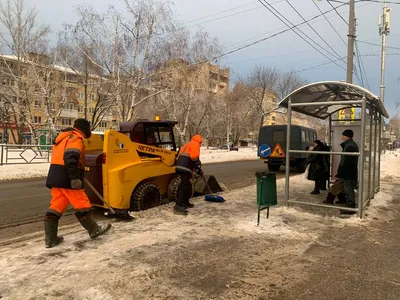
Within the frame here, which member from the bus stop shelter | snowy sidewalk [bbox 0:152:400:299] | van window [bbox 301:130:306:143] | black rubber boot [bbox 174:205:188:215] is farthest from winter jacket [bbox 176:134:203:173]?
van window [bbox 301:130:306:143]

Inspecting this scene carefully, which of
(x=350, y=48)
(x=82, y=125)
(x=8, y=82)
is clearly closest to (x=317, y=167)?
(x=350, y=48)

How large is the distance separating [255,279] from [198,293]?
2.49 feet

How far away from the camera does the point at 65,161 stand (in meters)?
4.66

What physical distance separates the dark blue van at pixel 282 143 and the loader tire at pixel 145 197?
1113 cm

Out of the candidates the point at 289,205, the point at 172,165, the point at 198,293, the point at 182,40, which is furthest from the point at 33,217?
the point at 182,40

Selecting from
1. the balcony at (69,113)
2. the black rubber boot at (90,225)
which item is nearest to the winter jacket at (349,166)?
the black rubber boot at (90,225)

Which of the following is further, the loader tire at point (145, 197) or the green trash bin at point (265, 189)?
the loader tire at point (145, 197)

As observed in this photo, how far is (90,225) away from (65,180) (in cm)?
87

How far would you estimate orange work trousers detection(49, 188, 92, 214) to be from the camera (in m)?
4.76

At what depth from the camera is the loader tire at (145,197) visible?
7000 mm

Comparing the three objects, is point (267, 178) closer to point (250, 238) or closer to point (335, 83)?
point (250, 238)

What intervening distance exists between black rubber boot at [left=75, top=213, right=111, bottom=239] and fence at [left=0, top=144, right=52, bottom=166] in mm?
13812

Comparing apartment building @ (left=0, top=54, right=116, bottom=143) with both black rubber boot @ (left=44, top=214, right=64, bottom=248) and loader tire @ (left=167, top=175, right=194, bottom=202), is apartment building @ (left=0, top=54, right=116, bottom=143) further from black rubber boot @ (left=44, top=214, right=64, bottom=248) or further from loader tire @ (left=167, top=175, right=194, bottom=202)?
black rubber boot @ (left=44, top=214, right=64, bottom=248)

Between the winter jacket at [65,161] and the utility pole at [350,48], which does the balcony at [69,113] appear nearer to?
the utility pole at [350,48]
